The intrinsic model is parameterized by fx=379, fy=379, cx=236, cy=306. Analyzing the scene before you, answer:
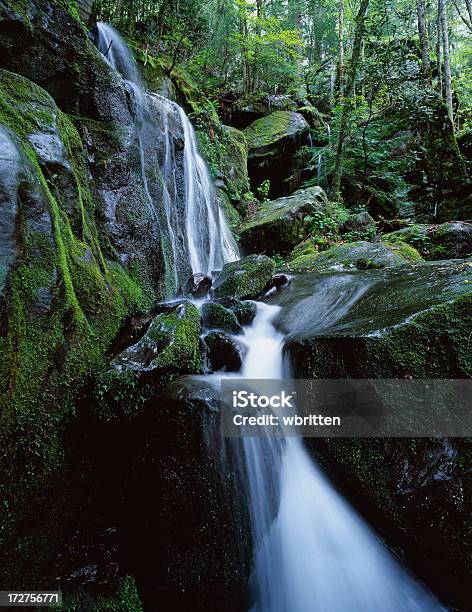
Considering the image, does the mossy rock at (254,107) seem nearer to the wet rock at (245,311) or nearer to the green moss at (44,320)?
the wet rock at (245,311)

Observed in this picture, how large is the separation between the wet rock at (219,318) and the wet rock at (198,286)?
1.08 m

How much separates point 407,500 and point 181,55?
13908 millimetres

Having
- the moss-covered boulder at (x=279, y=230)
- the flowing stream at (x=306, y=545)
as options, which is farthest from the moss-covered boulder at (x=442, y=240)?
the flowing stream at (x=306, y=545)

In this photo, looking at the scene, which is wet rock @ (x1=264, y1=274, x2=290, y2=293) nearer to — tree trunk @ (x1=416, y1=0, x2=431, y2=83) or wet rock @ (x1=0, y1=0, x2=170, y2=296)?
wet rock @ (x1=0, y1=0, x2=170, y2=296)

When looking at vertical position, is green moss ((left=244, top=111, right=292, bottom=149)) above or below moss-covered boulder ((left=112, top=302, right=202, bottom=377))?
above

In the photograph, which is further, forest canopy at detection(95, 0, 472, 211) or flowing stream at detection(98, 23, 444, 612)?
forest canopy at detection(95, 0, 472, 211)

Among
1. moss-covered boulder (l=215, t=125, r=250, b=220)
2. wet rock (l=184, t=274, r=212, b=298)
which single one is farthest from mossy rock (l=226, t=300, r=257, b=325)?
moss-covered boulder (l=215, t=125, r=250, b=220)

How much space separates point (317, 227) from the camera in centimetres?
972

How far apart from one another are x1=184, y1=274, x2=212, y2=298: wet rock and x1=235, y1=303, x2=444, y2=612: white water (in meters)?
2.87

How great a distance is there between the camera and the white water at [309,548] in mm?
2670

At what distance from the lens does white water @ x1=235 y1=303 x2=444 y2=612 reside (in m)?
2.67

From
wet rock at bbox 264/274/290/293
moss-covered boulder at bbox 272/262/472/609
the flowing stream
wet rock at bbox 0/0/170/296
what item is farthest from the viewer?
wet rock at bbox 264/274/290/293

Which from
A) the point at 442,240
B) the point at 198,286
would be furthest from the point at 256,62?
the point at 198,286

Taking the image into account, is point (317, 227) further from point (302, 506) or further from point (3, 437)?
point (3, 437)
